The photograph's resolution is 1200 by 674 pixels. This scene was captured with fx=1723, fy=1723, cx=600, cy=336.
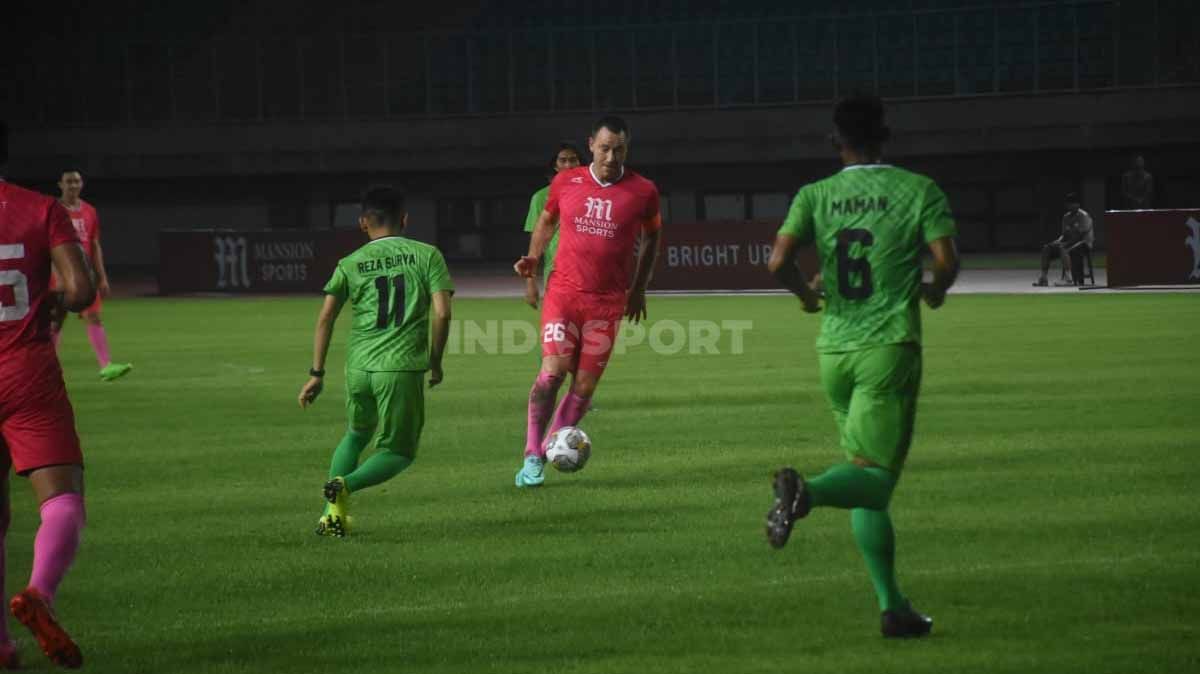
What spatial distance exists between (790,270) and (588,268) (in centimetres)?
425

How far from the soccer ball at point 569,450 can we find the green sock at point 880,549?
4.04 meters

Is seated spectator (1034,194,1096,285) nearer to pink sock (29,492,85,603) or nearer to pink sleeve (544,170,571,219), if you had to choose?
pink sleeve (544,170,571,219)

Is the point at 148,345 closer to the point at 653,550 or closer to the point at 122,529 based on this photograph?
the point at 122,529

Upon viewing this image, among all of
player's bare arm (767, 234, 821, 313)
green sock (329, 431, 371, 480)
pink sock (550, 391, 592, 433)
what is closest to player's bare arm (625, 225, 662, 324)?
pink sock (550, 391, 592, 433)

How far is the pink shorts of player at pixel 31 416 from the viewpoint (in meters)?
6.33

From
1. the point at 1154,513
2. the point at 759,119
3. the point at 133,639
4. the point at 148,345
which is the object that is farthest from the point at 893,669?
the point at 759,119

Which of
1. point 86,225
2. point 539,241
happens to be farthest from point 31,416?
point 86,225

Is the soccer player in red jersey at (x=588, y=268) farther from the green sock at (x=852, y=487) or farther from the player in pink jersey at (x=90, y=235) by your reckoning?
the player in pink jersey at (x=90, y=235)

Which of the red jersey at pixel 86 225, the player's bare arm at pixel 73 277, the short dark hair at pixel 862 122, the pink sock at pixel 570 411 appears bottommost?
the pink sock at pixel 570 411

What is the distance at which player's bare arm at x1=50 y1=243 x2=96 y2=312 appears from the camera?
20.8 ft

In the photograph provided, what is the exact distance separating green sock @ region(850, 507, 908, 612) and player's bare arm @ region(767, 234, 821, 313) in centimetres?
89

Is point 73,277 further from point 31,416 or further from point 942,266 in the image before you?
point 942,266

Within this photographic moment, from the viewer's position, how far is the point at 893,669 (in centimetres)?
619

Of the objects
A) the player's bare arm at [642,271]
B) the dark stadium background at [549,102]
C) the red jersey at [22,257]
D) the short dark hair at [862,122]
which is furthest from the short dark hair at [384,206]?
the dark stadium background at [549,102]
